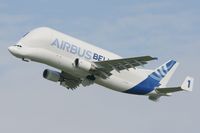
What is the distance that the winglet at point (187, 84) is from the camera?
102 m

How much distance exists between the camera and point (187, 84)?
10275cm

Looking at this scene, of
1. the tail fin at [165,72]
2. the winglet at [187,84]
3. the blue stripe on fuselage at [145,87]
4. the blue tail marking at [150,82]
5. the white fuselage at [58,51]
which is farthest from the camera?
the tail fin at [165,72]

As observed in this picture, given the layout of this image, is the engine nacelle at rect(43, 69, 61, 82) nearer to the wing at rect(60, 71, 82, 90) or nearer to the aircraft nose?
the wing at rect(60, 71, 82, 90)

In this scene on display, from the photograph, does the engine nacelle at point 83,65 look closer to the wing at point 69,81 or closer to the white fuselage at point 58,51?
the white fuselage at point 58,51

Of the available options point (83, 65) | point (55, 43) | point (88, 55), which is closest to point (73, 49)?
point (88, 55)

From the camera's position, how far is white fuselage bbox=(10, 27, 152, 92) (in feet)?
316

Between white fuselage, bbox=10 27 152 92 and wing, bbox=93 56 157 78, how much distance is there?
2.95 feet

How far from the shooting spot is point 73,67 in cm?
9638

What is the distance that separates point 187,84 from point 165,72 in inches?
245

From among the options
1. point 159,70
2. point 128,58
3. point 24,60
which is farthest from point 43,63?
point 159,70

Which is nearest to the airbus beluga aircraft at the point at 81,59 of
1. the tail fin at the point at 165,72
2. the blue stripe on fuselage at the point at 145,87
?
the blue stripe on fuselage at the point at 145,87

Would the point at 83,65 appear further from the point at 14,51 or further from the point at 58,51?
the point at 14,51

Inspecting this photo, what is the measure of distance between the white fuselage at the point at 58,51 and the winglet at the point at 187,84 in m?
8.09

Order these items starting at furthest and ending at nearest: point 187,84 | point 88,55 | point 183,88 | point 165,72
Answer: point 165,72, point 187,84, point 183,88, point 88,55
